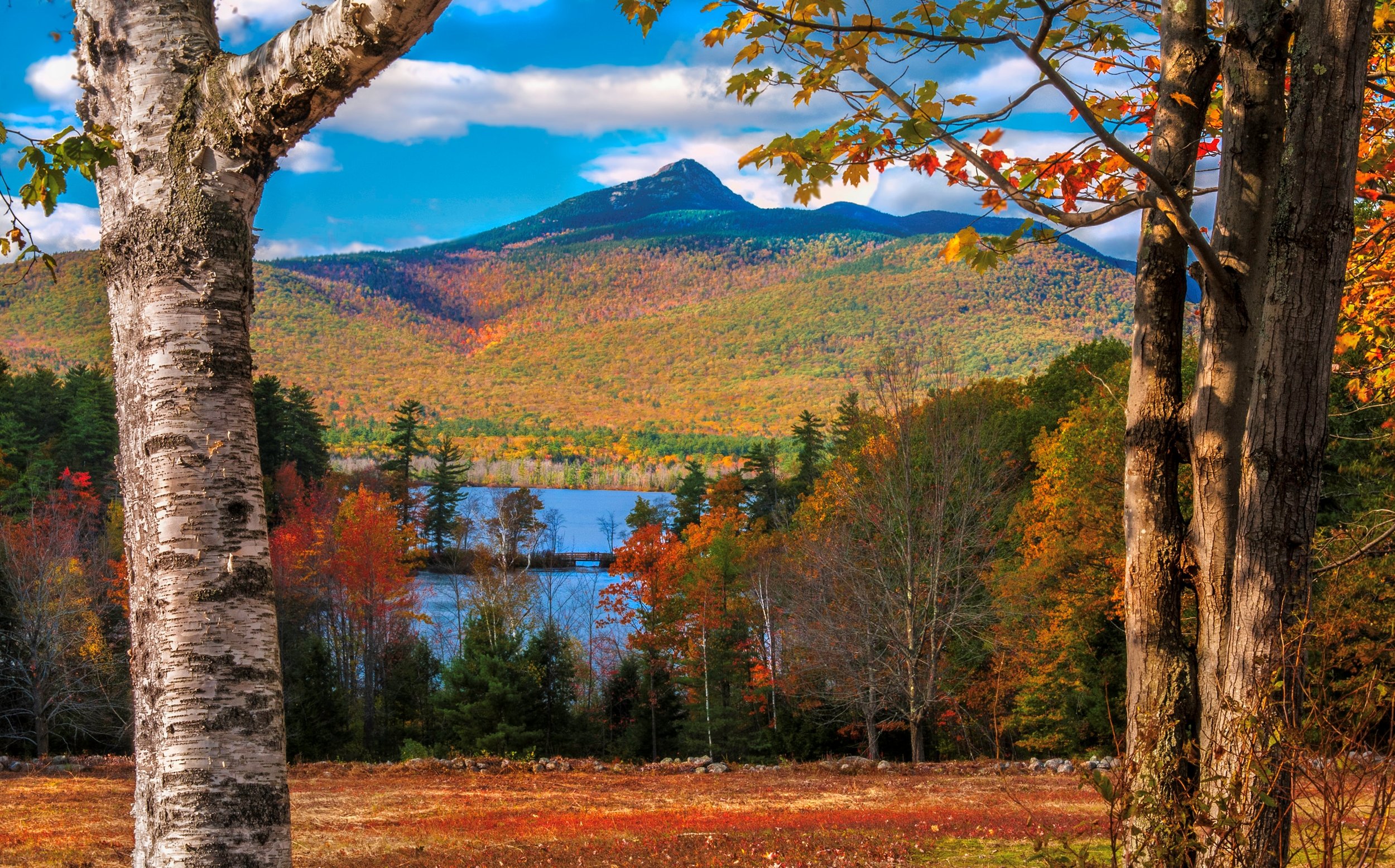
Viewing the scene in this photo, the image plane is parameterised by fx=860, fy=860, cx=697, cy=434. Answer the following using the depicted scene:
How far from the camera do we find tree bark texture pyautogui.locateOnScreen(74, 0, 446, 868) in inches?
89.5

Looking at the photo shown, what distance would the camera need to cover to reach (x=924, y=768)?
582 inches

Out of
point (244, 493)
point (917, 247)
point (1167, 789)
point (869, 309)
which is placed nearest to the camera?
point (244, 493)

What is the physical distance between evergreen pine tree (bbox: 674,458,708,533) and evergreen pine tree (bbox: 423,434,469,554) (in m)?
13.8

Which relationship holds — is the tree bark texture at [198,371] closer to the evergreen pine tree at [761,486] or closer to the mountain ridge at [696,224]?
the evergreen pine tree at [761,486]

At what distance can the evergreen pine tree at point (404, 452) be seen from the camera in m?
51.8

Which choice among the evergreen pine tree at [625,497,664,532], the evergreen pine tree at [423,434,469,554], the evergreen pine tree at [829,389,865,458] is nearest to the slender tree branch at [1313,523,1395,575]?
the evergreen pine tree at [829,389,865,458]

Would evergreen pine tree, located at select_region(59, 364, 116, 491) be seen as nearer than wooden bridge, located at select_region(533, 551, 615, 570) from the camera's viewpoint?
Yes

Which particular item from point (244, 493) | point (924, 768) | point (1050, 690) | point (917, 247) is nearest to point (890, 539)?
point (924, 768)

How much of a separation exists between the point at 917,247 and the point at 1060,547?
5230 inches

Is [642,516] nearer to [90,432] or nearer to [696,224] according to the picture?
[90,432]

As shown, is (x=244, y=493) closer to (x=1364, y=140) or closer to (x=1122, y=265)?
(x=1364, y=140)

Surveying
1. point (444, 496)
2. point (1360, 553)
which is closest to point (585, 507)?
point (444, 496)

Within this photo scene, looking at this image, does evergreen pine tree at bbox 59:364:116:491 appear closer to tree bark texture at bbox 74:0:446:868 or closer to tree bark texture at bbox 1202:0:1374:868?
tree bark texture at bbox 74:0:446:868

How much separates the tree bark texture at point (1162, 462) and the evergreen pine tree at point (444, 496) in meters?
51.1
